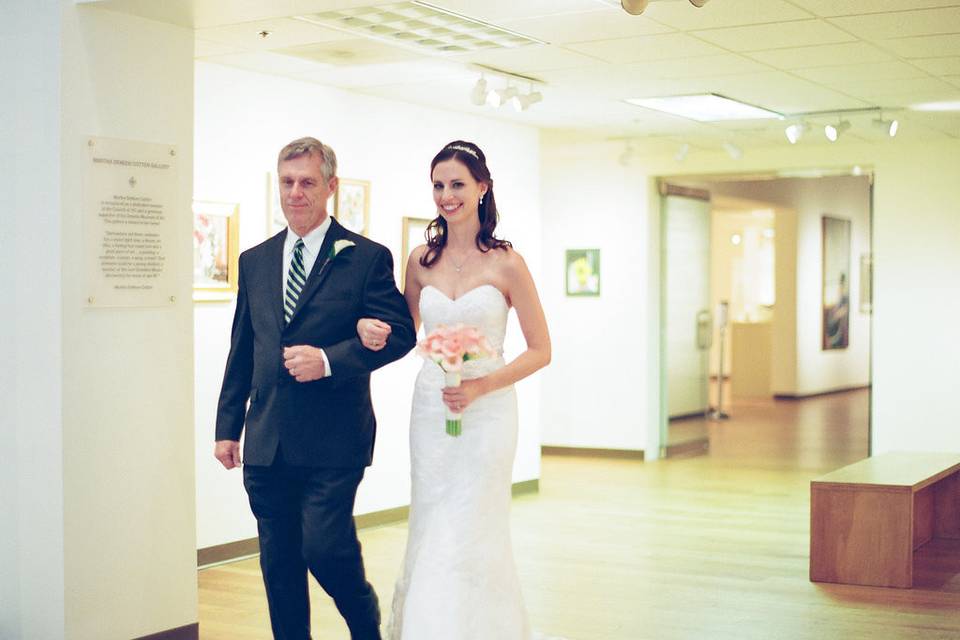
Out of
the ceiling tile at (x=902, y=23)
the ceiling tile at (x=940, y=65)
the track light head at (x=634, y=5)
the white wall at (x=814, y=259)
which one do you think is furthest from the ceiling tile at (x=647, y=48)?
the white wall at (x=814, y=259)

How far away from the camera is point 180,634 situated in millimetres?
5520

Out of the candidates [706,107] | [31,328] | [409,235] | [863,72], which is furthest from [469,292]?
[706,107]

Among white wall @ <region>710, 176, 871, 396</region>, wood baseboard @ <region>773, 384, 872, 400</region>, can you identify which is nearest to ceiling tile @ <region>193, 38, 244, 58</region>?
white wall @ <region>710, 176, 871, 396</region>

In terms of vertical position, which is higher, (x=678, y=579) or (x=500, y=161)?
(x=500, y=161)

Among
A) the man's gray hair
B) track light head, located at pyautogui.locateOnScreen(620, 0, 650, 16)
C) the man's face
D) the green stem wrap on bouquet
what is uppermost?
track light head, located at pyautogui.locateOnScreen(620, 0, 650, 16)

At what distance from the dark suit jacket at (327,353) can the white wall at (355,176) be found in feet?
10.3

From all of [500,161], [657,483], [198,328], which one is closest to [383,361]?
[198,328]

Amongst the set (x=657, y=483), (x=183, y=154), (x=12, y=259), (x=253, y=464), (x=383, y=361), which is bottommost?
(x=657, y=483)

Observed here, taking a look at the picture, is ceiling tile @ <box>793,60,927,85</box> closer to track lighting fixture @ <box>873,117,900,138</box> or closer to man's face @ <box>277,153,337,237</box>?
track lighting fixture @ <box>873,117,900,138</box>

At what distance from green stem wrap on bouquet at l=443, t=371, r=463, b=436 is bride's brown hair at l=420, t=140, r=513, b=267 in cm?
49

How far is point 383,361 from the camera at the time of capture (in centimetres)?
427

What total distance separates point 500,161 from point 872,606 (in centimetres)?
489

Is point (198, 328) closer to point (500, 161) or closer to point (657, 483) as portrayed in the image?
point (500, 161)

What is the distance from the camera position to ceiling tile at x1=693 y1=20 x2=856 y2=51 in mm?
6578
